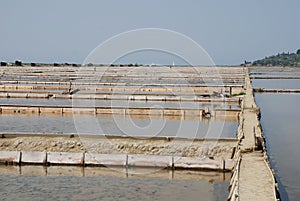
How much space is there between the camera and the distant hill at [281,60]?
7611 centimetres

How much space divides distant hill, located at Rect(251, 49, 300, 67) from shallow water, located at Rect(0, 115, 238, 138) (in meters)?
67.3

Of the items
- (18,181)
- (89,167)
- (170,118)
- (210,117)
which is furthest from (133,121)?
(18,181)

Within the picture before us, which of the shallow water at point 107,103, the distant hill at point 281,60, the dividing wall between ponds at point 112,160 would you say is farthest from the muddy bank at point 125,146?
the distant hill at point 281,60

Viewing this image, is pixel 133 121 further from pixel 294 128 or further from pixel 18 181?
pixel 18 181

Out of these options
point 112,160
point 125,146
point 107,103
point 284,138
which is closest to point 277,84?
point 107,103

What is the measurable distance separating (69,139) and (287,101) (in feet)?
36.6

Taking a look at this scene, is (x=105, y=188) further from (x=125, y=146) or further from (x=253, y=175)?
(x=253, y=175)

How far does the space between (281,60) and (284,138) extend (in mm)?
74142

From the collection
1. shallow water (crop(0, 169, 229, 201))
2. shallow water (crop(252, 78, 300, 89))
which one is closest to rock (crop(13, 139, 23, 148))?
shallow water (crop(0, 169, 229, 201))

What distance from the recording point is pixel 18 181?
5.91 m

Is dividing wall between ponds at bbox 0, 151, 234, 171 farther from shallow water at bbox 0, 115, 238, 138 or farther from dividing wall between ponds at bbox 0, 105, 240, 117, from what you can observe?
dividing wall between ponds at bbox 0, 105, 240, 117

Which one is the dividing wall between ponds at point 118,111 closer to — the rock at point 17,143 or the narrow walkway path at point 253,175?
the narrow walkway path at point 253,175

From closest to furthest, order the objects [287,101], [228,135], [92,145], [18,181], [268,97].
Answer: [18,181]
[92,145]
[228,135]
[287,101]
[268,97]

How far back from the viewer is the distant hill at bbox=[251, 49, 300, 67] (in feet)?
250
